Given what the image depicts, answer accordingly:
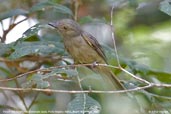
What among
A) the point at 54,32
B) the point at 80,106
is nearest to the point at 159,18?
the point at 54,32

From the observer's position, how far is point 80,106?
2852 millimetres

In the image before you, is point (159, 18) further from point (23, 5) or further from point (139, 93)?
point (139, 93)

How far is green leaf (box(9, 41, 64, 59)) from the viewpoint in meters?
3.29

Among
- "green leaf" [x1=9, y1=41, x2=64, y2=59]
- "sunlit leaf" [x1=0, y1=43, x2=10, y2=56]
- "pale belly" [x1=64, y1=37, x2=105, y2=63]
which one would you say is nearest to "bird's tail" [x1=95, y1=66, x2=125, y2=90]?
"pale belly" [x1=64, y1=37, x2=105, y2=63]

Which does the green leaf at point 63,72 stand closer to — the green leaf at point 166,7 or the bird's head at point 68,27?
the green leaf at point 166,7

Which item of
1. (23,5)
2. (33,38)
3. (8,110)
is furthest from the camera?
(23,5)

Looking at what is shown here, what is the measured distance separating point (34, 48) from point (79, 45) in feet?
2.27

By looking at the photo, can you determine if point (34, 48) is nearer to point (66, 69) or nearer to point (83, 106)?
point (66, 69)

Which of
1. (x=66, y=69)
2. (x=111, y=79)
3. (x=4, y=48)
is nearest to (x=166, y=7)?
(x=111, y=79)

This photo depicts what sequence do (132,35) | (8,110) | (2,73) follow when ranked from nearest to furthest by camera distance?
(8,110) < (2,73) < (132,35)

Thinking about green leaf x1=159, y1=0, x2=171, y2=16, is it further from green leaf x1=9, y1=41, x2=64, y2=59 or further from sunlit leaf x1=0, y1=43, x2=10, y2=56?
sunlit leaf x1=0, y1=43, x2=10, y2=56

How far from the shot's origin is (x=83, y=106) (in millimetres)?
2861

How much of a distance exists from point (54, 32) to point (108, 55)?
98cm

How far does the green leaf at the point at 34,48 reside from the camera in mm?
3289
